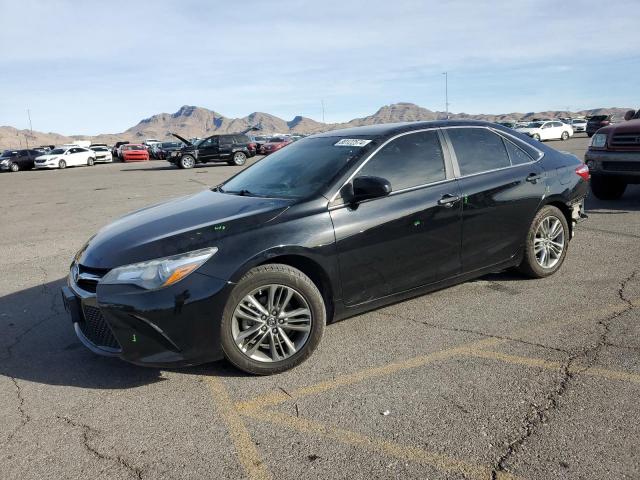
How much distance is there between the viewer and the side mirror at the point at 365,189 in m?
3.94

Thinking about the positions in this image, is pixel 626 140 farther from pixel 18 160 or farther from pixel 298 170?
pixel 18 160

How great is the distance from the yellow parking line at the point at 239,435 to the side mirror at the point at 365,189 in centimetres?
160

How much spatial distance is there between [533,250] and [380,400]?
8.98 ft

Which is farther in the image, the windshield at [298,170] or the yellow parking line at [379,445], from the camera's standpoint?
the windshield at [298,170]

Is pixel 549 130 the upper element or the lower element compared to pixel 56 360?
upper

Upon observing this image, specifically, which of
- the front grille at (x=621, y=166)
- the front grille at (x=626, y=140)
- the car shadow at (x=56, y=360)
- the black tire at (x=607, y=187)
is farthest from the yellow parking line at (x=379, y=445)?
the black tire at (x=607, y=187)

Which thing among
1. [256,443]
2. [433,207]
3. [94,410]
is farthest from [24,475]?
[433,207]

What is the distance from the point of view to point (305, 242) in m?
3.75

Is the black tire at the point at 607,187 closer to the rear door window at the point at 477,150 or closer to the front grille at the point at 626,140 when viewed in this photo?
the front grille at the point at 626,140

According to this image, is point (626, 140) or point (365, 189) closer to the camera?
point (365, 189)

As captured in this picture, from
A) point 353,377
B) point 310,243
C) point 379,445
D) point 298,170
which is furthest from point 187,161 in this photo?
point 379,445

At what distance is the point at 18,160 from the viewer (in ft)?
120

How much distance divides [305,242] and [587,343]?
2.17 m

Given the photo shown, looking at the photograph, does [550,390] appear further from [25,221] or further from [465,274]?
[25,221]
